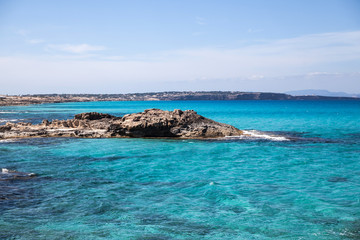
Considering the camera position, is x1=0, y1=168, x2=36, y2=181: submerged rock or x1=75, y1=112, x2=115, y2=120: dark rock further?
x1=75, y1=112, x2=115, y2=120: dark rock

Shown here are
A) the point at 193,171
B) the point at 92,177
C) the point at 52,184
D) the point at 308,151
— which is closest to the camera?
the point at 52,184

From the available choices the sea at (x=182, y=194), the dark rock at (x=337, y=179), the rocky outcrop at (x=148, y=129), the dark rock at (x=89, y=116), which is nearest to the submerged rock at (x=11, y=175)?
the sea at (x=182, y=194)

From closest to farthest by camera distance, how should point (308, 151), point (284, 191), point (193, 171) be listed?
1. point (284, 191)
2. point (193, 171)
3. point (308, 151)

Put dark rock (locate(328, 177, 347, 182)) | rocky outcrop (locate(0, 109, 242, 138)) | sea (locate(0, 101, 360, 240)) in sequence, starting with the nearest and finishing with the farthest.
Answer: sea (locate(0, 101, 360, 240)) < dark rock (locate(328, 177, 347, 182)) < rocky outcrop (locate(0, 109, 242, 138))

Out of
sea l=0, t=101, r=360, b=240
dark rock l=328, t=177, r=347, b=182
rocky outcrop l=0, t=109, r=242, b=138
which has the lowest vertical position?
sea l=0, t=101, r=360, b=240

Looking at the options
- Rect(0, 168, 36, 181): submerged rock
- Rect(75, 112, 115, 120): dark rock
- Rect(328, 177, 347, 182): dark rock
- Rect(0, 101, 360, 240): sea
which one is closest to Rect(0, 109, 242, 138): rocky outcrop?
Rect(75, 112, 115, 120): dark rock

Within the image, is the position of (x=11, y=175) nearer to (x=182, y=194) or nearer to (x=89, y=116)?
(x=182, y=194)

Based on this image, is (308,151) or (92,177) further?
(308,151)

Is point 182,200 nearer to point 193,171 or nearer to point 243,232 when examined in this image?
point 243,232

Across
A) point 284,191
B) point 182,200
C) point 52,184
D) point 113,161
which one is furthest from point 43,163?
point 284,191

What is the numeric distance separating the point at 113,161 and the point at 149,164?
2.41m

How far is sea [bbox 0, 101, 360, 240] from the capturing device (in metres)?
9.54

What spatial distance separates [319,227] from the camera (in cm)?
972

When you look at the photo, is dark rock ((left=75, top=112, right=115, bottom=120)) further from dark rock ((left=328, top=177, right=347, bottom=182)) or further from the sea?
dark rock ((left=328, top=177, right=347, bottom=182))
